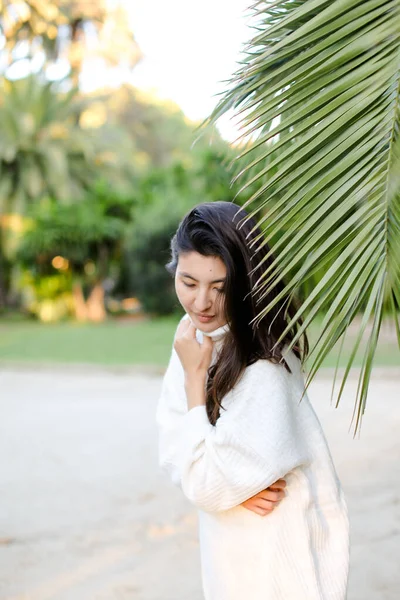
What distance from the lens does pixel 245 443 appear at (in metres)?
1.57

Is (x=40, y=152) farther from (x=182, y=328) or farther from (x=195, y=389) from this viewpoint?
(x=195, y=389)

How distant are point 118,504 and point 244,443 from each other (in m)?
3.97

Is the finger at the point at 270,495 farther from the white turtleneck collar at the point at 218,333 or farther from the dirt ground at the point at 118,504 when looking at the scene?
the dirt ground at the point at 118,504

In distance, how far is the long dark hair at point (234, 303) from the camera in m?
1.69

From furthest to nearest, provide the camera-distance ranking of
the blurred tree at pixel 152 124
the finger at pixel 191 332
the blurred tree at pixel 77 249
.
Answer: the blurred tree at pixel 152 124 < the blurred tree at pixel 77 249 < the finger at pixel 191 332

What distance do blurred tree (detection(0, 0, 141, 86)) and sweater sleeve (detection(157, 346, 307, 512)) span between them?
24.5m

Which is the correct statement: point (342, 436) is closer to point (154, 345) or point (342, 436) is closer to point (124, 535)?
point (124, 535)

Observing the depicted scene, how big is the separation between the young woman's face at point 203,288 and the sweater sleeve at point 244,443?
0.17 metres

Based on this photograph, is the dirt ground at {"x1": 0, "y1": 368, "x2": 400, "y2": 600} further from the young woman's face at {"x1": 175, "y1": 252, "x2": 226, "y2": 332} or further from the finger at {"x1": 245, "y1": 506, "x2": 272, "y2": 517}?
the young woman's face at {"x1": 175, "y1": 252, "x2": 226, "y2": 332}

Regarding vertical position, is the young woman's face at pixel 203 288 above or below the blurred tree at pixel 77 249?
above

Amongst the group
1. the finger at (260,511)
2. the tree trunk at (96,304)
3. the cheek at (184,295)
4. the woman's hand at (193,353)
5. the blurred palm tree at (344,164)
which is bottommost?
the tree trunk at (96,304)

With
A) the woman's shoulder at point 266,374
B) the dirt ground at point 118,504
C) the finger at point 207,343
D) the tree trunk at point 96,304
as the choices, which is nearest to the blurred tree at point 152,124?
the tree trunk at point 96,304

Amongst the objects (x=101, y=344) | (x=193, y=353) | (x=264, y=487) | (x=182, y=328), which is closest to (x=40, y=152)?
(x=101, y=344)

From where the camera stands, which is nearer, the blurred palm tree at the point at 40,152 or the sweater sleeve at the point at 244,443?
the sweater sleeve at the point at 244,443
